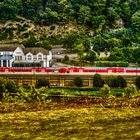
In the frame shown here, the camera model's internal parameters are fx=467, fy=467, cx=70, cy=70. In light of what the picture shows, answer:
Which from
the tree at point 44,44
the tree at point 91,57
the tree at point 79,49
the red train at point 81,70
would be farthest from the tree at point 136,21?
the red train at point 81,70

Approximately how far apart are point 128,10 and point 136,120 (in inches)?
3087

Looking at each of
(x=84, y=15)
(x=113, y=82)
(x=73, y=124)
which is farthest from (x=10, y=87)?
(x=84, y=15)

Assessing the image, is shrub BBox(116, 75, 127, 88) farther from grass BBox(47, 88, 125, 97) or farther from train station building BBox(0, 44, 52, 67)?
train station building BBox(0, 44, 52, 67)

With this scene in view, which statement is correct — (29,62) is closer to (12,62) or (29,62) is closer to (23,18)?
(12,62)

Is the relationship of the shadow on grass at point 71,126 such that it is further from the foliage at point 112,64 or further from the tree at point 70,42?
the tree at point 70,42

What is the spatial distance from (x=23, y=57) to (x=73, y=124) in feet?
178

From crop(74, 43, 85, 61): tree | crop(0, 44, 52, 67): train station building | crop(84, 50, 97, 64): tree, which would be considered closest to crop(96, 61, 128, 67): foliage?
crop(84, 50, 97, 64): tree

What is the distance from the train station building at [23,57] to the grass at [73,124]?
5084 centimetres

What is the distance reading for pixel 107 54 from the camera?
75.0 meters

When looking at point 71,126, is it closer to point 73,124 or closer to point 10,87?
point 73,124

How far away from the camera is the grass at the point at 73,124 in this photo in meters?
14.7

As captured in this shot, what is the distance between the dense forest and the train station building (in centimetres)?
904

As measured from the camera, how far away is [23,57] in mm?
69750

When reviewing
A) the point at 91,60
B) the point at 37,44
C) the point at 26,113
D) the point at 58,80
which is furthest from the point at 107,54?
the point at 26,113
